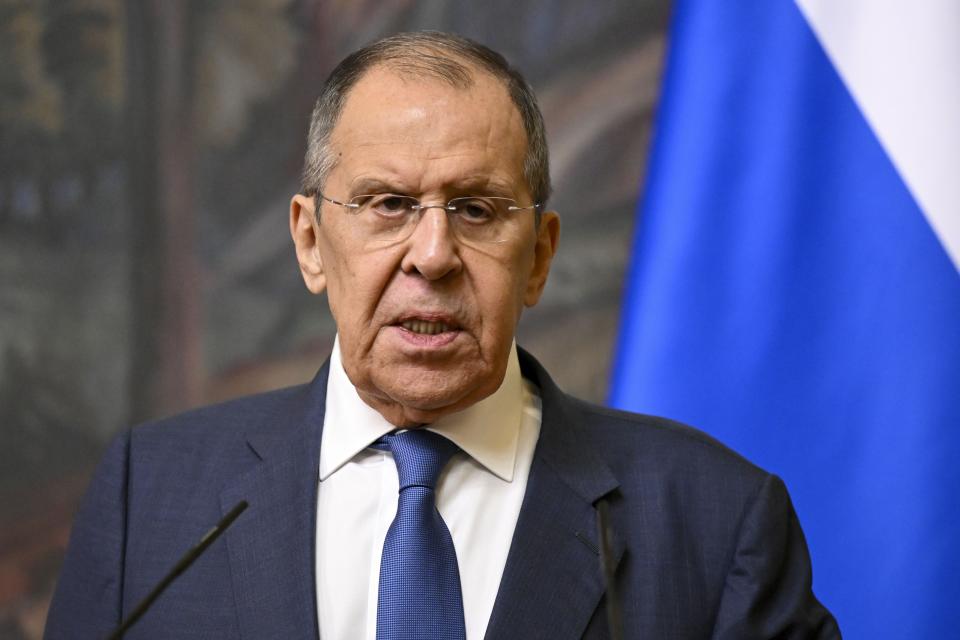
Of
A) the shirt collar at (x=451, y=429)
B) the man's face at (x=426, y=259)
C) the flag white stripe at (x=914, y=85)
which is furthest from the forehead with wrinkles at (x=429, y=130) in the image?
the flag white stripe at (x=914, y=85)

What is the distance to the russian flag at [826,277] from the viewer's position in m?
2.59

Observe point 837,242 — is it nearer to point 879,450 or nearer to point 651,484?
point 879,450

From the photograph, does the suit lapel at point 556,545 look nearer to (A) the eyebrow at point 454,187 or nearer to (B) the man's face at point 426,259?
(B) the man's face at point 426,259

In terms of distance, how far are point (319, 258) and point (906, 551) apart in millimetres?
1530

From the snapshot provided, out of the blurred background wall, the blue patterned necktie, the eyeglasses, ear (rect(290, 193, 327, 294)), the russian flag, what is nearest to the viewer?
the blue patterned necktie

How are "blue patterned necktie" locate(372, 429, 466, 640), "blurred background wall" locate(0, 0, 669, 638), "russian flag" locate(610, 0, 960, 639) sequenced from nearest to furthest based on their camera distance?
"blue patterned necktie" locate(372, 429, 466, 640)
"russian flag" locate(610, 0, 960, 639)
"blurred background wall" locate(0, 0, 669, 638)

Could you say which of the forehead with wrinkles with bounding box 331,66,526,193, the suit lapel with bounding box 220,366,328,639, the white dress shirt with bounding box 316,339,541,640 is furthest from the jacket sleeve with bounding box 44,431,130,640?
the forehead with wrinkles with bounding box 331,66,526,193

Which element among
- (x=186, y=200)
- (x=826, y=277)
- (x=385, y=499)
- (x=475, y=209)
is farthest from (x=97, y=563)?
(x=826, y=277)

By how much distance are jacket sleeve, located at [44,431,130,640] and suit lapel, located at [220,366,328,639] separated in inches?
7.9

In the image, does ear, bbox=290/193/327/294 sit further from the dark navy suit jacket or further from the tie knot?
the tie knot

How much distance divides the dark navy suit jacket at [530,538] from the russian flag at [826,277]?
693mm

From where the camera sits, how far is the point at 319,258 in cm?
206

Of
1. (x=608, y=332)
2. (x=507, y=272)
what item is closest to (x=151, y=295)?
(x=608, y=332)

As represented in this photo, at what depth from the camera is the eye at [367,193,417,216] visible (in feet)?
6.11
